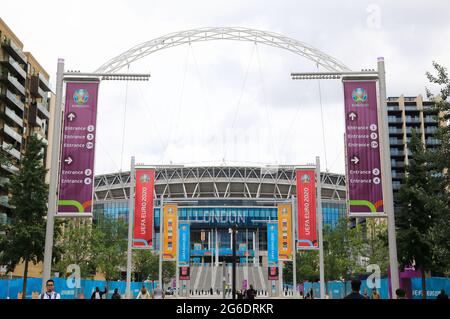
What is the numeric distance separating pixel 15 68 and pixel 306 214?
→ 60.3 meters

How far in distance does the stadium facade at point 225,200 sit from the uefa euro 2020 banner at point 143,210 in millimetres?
107549

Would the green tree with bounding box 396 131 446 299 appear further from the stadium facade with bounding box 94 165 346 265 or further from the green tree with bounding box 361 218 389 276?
the stadium facade with bounding box 94 165 346 265

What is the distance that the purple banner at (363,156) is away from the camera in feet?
76.4

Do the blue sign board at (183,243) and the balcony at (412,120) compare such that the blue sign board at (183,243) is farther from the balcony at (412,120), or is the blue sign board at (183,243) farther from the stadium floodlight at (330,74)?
the balcony at (412,120)

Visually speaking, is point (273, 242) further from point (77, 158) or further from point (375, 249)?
point (77, 158)

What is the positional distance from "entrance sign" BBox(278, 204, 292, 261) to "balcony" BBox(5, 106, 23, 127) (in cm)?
4658

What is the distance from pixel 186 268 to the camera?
226 feet

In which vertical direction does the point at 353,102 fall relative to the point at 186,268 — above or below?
above

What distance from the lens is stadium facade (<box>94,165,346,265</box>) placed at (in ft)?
504

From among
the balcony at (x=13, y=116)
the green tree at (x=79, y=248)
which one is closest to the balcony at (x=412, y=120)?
the balcony at (x=13, y=116)

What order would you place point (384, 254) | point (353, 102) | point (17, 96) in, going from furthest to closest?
point (17, 96)
point (384, 254)
point (353, 102)
